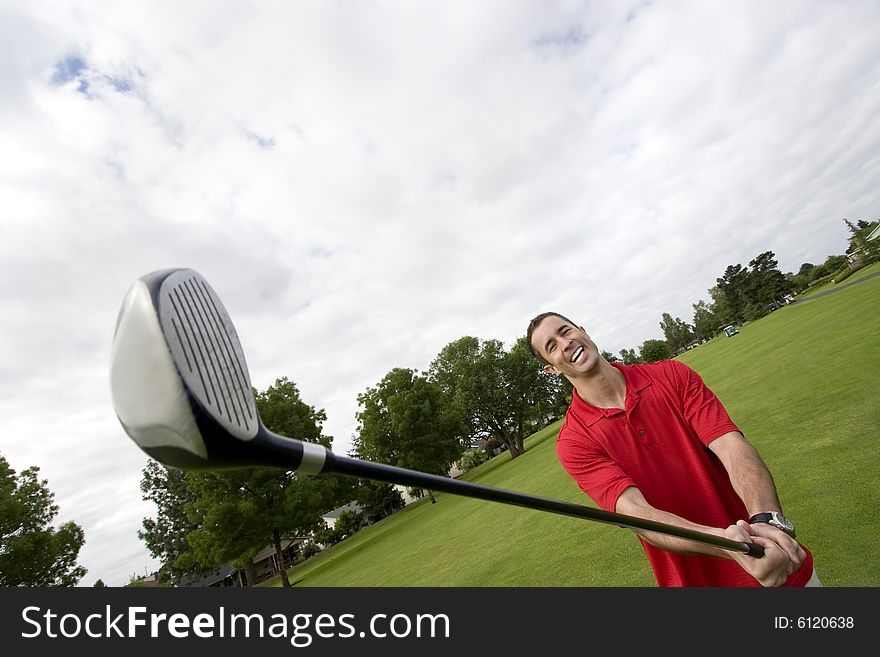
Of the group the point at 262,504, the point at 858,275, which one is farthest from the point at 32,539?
the point at 858,275

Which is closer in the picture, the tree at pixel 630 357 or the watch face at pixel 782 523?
the watch face at pixel 782 523

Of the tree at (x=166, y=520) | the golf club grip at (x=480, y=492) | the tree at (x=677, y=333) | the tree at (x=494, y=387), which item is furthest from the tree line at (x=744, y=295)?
the golf club grip at (x=480, y=492)

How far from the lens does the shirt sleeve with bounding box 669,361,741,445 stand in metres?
2.72

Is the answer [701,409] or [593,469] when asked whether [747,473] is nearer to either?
[701,409]

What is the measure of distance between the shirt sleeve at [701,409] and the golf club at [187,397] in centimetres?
196

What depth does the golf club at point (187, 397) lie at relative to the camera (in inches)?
47.7

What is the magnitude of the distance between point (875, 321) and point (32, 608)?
2935cm

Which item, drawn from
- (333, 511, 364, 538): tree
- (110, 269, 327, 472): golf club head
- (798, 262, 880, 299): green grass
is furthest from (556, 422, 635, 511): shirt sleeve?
(798, 262, 880, 299): green grass

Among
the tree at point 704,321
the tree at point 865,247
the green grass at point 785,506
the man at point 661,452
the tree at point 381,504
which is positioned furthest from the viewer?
the tree at point 704,321

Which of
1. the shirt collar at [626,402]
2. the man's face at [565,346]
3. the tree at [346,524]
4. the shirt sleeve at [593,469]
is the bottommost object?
the tree at [346,524]

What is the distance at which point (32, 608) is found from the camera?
906 cm

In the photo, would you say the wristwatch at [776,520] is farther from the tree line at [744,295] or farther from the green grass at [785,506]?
the tree line at [744,295]

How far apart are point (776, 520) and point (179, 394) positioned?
108 inches

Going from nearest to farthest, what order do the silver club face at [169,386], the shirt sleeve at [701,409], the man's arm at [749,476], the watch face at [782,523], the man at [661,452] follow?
1. the silver club face at [169,386]
2. the watch face at [782,523]
3. the man's arm at [749,476]
4. the man at [661,452]
5. the shirt sleeve at [701,409]
